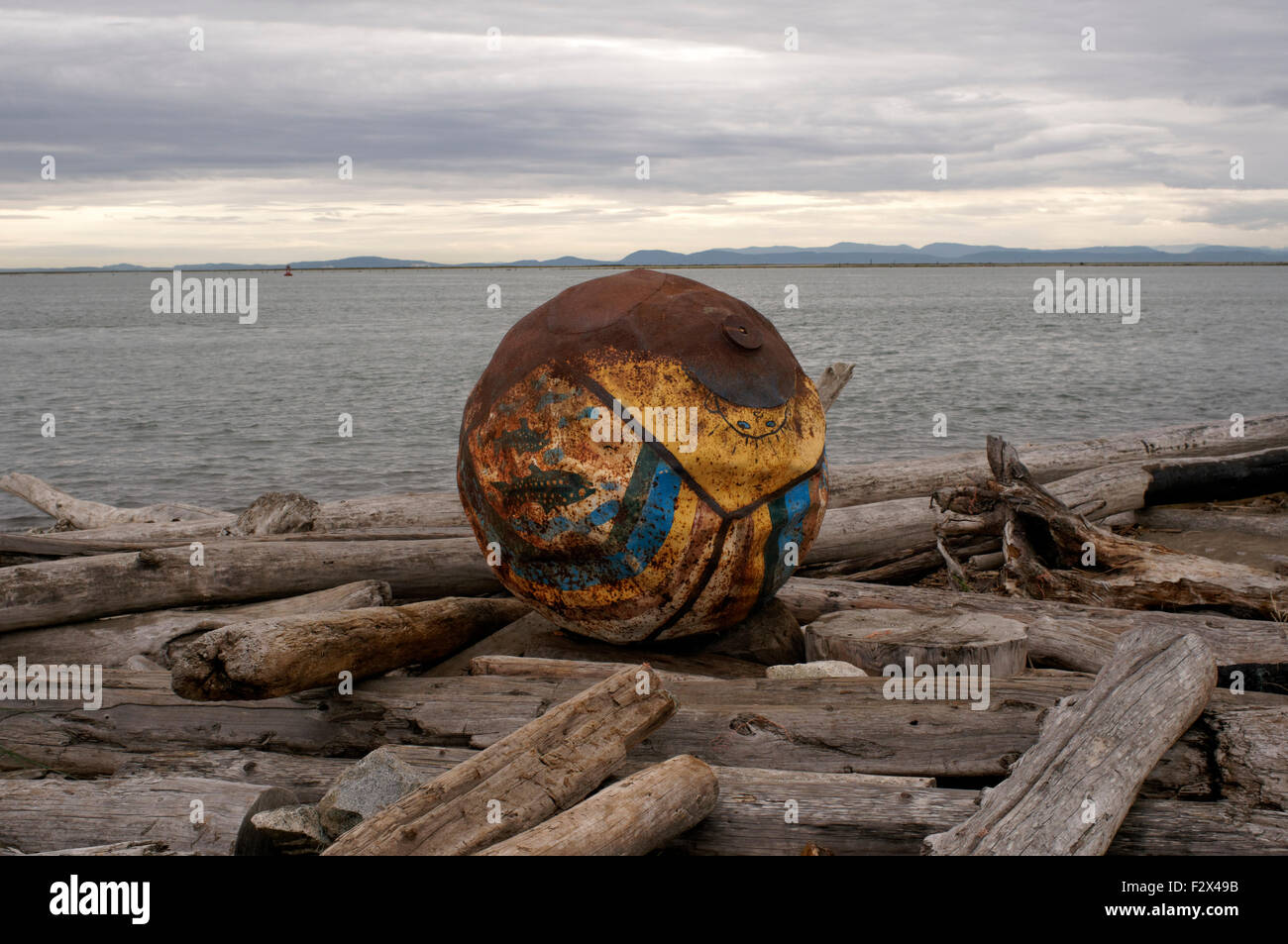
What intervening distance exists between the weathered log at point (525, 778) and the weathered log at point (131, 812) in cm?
74

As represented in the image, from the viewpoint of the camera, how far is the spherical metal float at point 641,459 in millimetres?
4984

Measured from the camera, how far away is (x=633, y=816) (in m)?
3.34

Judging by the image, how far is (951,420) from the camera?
22.1 metres

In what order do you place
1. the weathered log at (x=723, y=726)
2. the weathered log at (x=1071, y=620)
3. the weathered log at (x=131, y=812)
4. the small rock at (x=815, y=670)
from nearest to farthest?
the weathered log at (x=131, y=812), the weathered log at (x=723, y=726), the small rock at (x=815, y=670), the weathered log at (x=1071, y=620)

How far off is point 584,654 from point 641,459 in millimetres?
1254

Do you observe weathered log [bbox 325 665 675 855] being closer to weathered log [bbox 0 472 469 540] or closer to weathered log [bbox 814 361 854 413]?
weathered log [bbox 0 472 469 540]

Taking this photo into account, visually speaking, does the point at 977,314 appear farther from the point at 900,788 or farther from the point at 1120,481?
the point at 900,788

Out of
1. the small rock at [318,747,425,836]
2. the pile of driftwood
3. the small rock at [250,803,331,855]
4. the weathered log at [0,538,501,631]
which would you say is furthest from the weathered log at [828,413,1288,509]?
the small rock at [250,803,331,855]

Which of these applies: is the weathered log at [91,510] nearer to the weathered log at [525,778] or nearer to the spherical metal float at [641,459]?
the spherical metal float at [641,459]

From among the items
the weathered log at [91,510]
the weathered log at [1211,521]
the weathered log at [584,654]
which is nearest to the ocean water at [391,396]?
the weathered log at [91,510]

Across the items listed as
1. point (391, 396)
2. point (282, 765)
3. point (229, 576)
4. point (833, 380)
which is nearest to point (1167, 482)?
point (833, 380)

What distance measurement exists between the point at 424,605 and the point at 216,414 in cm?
2137

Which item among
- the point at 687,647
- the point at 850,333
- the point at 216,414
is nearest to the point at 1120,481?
the point at 687,647

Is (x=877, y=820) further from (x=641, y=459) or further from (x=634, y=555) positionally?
(x=641, y=459)
